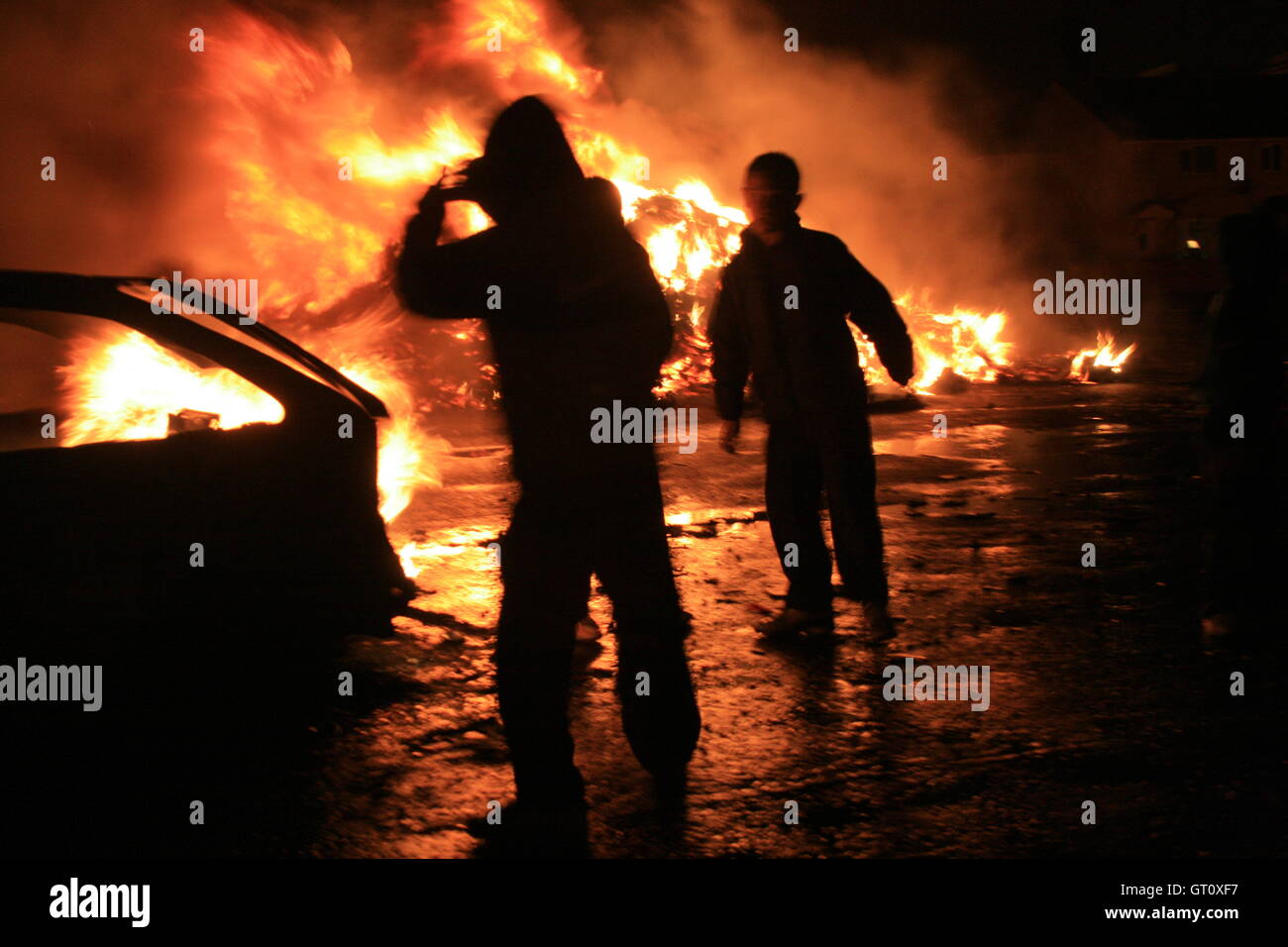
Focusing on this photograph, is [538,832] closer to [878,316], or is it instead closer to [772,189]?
[878,316]

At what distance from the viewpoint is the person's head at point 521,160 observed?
3412 millimetres

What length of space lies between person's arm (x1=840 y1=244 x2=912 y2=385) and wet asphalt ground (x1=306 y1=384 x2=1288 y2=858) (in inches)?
48.6

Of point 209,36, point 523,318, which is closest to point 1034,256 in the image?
point 209,36

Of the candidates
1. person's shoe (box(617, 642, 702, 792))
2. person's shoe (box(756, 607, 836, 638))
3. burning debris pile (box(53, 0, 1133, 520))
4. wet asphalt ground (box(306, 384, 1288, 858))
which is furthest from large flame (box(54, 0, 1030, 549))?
person's shoe (box(617, 642, 702, 792))

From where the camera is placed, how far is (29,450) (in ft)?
13.6

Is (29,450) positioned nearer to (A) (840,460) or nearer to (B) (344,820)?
(B) (344,820)

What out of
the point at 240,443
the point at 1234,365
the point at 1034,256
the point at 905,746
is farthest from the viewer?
the point at 1034,256

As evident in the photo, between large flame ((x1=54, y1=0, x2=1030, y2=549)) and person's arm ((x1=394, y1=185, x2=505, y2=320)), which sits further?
A: large flame ((x1=54, y1=0, x2=1030, y2=549))

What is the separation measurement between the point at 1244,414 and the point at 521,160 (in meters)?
3.48

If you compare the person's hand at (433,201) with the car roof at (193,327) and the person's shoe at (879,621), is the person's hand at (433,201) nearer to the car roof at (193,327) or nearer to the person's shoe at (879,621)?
the car roof at (193,327)

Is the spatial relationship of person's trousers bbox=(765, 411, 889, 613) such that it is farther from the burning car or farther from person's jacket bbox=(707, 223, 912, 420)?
the burning car

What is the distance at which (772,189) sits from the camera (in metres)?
5.36

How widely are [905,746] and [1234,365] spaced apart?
2396 mm

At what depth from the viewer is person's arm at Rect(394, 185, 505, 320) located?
330 cm
